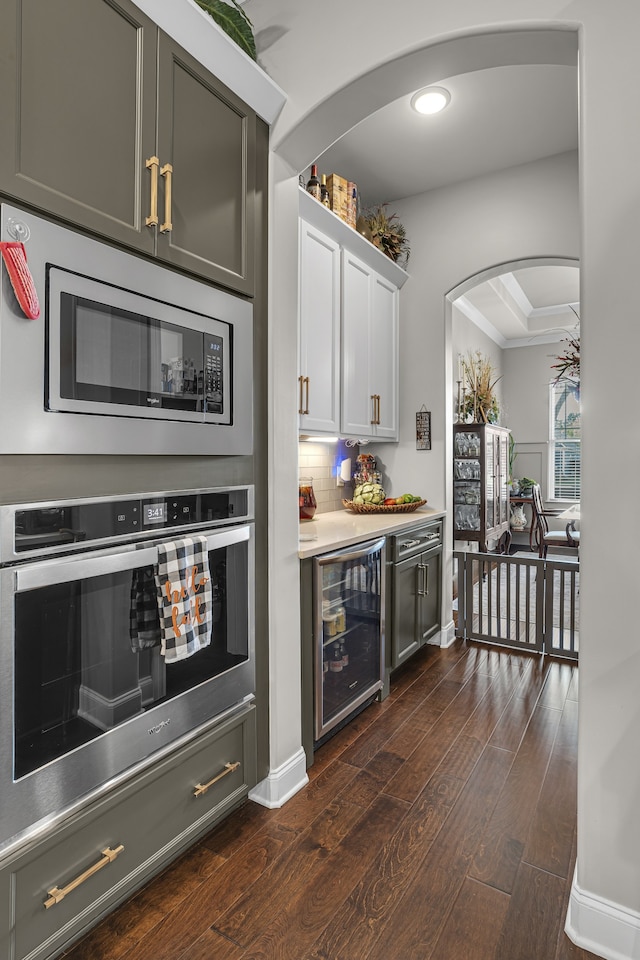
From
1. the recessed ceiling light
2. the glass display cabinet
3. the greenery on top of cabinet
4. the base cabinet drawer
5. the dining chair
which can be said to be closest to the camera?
the base cabinet drawer

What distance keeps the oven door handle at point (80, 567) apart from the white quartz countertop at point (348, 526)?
0.78m

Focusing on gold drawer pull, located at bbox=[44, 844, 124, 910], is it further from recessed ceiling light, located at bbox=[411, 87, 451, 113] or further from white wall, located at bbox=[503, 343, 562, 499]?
white wall, located at bbox=[503, 343, 562, 499]

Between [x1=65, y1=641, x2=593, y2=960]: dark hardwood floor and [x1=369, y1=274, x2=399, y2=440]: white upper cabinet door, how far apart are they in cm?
190

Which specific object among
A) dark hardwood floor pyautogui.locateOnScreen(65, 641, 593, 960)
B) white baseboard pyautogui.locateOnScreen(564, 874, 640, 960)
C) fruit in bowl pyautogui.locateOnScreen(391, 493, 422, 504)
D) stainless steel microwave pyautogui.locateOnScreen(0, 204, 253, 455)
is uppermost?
stainless steel microwave pyautogui.locateOnScreen(0, 204, 253, 455)

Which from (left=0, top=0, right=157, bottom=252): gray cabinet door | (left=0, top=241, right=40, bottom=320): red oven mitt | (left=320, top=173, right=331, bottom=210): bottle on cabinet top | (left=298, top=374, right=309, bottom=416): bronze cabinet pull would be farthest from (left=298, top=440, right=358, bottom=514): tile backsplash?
(left=0, top=241, right=40, bottom=320): red oven mitt

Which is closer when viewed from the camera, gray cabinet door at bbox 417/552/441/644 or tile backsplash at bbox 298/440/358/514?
gray cabinet door at bbox 417/552/441/644

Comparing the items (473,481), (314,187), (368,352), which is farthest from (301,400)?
(473,481)

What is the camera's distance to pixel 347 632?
2.54 meters

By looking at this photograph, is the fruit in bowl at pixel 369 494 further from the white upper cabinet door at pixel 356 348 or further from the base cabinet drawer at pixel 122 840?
the base cabinet drawer at pixel 122 840

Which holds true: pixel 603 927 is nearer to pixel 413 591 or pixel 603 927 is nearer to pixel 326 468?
pixel 413 591

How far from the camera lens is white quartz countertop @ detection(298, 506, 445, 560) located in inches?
88.6

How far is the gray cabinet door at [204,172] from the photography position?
4.94 ft

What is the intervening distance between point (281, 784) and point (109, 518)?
1.26 meters

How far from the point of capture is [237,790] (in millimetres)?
1826
